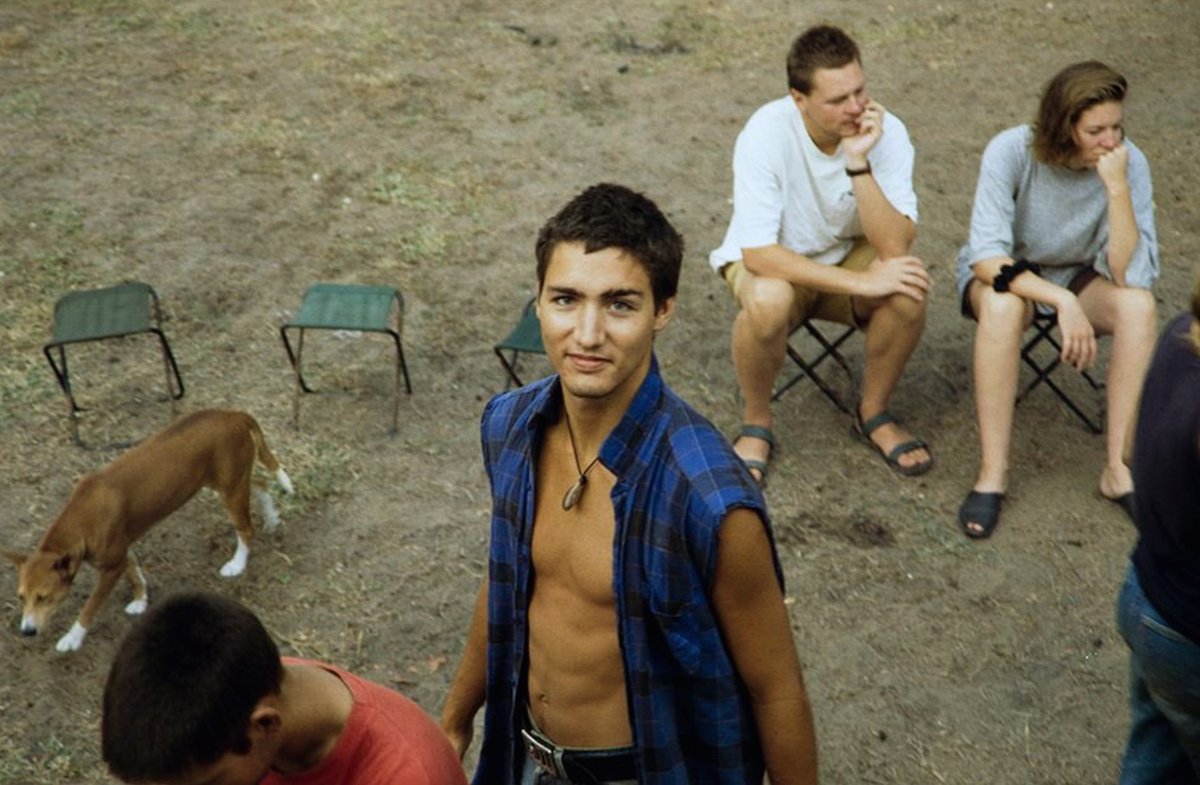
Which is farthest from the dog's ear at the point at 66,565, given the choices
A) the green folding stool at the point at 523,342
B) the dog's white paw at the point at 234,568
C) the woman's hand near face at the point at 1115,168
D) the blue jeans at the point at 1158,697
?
the woman's hand near face at the point at 1115,168

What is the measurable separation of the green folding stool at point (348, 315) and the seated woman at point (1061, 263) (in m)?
2.41

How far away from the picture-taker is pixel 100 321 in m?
5.64

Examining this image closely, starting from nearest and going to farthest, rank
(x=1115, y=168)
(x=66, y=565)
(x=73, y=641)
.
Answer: (x=66, y=565) < (x=73, y=641) < (x=1115, y=168)

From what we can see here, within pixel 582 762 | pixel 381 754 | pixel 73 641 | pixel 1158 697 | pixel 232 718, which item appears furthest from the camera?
pixel 73 641

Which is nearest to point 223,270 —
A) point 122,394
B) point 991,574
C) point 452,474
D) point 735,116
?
point 122,394

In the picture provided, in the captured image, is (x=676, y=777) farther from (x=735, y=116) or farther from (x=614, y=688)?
(x=735, y=116)

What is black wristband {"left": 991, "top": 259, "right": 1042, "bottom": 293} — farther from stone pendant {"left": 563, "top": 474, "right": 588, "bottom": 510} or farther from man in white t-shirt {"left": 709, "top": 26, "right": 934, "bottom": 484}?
stone pendant {"left": 563, "top": 474, "right": 588, "bottom": 510}

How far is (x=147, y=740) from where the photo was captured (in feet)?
7.23

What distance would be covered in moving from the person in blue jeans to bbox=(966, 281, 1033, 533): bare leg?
6.97 feet

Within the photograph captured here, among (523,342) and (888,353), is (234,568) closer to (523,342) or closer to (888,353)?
(523,342)

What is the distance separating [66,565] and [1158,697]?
3.51 m

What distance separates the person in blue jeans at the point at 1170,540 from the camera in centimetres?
271

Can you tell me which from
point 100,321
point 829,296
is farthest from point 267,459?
point 829,296

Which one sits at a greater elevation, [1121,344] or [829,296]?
[1121,344]
